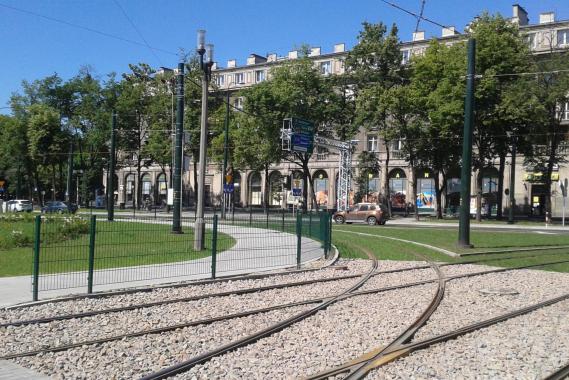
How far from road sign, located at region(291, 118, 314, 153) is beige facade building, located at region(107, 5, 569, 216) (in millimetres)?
15191

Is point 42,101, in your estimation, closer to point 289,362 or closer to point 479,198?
point 479,198

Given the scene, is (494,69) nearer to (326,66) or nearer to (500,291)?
(326,66)

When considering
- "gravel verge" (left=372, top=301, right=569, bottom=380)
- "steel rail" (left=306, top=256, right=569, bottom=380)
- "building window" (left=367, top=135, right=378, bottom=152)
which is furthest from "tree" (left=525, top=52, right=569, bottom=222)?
"steel rail" (left=306, top=256, right=569, bottom=380)

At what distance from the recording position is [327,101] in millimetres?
57000

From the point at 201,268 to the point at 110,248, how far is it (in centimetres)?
328

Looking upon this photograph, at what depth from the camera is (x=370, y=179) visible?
219 ft

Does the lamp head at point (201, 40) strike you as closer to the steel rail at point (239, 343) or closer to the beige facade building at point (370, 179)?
the steel rail at point (239, 343)

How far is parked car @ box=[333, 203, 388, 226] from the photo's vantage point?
4700cm

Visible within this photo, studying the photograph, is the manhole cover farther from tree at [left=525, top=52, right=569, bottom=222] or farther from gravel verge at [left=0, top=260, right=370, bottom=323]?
tree at [left=525, top=52, right=569, bottom=222]

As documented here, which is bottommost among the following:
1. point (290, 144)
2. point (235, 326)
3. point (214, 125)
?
point (235, 326)

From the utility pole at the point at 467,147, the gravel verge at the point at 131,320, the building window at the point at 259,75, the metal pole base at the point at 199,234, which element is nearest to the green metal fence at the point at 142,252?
the metal pole base at the point at 199,234

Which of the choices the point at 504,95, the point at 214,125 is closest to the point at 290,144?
the point at 504,95

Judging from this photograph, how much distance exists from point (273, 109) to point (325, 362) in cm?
4965

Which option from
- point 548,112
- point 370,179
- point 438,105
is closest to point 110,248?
point 438,105
